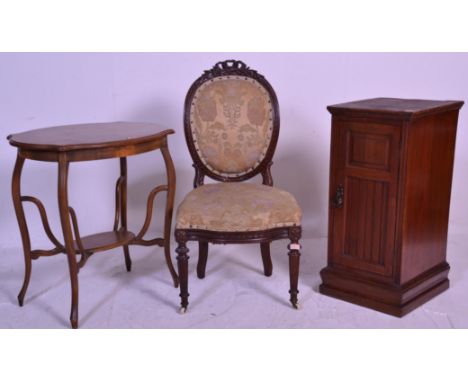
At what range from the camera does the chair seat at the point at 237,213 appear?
2.70 meters

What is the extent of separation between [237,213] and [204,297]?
0.57 meters

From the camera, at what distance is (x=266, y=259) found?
323cm

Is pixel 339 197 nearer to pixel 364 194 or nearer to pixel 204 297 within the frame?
pixel 364 194

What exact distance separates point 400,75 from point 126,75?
1.71m

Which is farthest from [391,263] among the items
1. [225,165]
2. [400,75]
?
[400,75]

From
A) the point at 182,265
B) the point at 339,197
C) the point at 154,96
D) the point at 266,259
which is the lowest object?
the point at 266,259

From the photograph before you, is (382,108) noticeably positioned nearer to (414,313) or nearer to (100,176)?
(414,313)

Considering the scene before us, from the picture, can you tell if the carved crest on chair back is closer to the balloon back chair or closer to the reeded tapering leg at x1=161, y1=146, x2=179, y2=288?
the balloon back chair

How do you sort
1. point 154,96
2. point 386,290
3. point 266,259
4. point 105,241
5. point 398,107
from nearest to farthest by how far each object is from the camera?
point 398,107 → point 386,290 → point 105,241 → point 266,259 → point 154,96

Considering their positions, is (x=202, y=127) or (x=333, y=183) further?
(x=202, y=127)

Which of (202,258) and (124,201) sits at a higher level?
(124,201)

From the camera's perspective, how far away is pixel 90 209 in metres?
3.88

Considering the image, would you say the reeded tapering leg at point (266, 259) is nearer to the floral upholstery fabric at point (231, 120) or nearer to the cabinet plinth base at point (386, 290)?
the cabinet plinth base at point (386, 290)

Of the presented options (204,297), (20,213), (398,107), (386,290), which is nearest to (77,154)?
(20,213)
